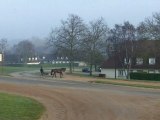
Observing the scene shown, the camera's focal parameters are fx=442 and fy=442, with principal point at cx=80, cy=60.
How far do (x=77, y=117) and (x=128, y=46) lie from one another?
5874 cm

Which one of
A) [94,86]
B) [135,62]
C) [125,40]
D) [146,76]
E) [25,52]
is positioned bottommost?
[94,86]

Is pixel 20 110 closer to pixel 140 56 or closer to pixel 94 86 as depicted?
pixel 94 86

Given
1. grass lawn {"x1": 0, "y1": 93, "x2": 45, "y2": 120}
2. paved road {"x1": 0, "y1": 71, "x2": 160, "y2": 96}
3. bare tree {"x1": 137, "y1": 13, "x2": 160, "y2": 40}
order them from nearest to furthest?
grass lawn {"x1": 0, "y1": 93, "x2": 45, "y2": 120} < paved road {"x1": 0, "y1": 71, "x2": 160, "y2": 96} < bare tree {"x1": 137, "y1": 13, "x2": 160, "y2": 40}

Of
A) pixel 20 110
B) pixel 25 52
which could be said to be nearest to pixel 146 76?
pixel 20 110

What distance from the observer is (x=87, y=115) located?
19.5 m

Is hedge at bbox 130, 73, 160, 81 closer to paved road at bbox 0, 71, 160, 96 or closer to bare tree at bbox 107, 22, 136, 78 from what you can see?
bare tree at bbox 107, 22, 136, 78

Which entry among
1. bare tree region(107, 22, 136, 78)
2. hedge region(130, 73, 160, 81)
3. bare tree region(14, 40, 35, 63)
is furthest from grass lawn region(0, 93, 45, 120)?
bare tree region(14, 40, 35, 63)

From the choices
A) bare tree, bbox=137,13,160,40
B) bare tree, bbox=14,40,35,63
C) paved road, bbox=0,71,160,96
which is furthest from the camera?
bare tree, bbox=14,40,35,63

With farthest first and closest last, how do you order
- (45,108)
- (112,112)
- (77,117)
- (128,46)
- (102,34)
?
(102,34) → (128,46) → (45,108) → (112,112) → (77,117)

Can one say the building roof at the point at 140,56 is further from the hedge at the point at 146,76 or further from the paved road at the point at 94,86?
the paved road at the point at 94,86

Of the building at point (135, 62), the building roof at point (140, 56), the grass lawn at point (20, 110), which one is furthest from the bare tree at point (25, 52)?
the grass lawn at point (20, 110)

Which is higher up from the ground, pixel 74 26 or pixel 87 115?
pixel 74 26

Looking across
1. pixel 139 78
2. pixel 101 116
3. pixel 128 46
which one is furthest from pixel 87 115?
pixel 128 46

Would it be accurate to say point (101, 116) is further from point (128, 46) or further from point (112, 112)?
point (128, 46)
